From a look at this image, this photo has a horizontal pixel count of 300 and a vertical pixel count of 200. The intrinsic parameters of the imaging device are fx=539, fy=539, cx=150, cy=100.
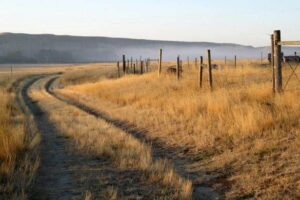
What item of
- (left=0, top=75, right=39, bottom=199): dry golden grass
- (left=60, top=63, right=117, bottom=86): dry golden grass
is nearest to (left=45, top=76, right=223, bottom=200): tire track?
(left=0, top=75, right=39, bottom=199): dry golden grass

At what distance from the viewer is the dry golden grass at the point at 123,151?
820 cm

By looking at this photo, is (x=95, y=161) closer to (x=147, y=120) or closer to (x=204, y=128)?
(x=204, y=128)

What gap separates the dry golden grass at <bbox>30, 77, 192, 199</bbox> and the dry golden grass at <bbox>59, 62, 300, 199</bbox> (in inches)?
29.1

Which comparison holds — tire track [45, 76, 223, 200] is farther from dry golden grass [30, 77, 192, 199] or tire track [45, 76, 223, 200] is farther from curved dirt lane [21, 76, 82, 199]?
curved dirt lane [21, 76, 82, 199]

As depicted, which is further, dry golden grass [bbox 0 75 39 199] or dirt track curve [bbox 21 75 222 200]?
dirt track curve [bbox 21 75 222 200]

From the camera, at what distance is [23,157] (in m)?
10.1

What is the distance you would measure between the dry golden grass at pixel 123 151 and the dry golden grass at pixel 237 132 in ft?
2.42

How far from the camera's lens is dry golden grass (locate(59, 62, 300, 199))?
8.22 m

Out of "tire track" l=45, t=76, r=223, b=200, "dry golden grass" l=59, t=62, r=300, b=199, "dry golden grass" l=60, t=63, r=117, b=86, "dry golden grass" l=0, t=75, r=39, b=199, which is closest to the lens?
"dry golden grass" l=0, t=75, r=39, b=199

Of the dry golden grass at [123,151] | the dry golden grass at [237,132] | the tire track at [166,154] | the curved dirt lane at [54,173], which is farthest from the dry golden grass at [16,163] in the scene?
the dry golden grass at [237,132]

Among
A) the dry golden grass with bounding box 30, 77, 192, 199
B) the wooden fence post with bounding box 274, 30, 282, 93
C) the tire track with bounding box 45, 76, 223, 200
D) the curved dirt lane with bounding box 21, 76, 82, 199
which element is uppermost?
the wooden fence post with bounding box 274, 30, 282, 93

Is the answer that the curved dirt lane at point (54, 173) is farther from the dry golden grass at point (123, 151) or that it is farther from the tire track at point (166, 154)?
the tire track at point (166, 154)

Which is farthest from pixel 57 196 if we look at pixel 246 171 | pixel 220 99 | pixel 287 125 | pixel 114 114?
pixel 114 114

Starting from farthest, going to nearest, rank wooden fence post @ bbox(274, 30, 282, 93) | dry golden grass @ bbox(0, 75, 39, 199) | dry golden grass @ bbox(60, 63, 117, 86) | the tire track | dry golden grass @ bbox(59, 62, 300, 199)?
dry golden grass @ bbox(60, 63, 117, 86)
wooden fence post @ bbox(274, 30, 282, 93)
dry golden grass @ bbox(59, 62, 300, 199)
the tire track
dry golden grass @ bbox(0, 75, 39, 199)
